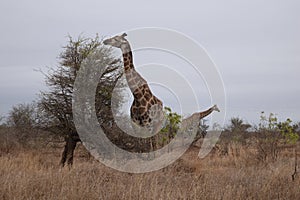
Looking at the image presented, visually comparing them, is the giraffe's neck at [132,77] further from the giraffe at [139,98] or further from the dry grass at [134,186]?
the dry grass at [134,186]

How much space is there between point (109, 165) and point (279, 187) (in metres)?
3.50

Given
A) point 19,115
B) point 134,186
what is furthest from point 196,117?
point 19,115

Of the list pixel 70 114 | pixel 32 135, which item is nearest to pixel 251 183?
pixel 70 114

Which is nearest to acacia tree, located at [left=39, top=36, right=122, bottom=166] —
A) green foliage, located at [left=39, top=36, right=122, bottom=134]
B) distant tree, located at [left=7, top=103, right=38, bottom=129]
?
green foliage, located at [left=39, top=36, right=122, bottom=134]

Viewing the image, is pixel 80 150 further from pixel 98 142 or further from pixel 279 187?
pixel 279 187

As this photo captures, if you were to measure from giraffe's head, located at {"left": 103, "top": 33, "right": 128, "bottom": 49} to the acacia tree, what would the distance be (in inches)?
56.4

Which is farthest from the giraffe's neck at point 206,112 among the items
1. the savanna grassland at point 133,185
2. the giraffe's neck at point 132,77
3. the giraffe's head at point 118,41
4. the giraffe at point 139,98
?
the giraffe's head at point 118,41

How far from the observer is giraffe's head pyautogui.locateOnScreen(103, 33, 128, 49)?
8062 millimetres

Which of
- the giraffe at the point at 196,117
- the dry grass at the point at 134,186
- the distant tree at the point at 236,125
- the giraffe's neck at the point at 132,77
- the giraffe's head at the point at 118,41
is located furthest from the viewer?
the distant tree at the point at 236,125

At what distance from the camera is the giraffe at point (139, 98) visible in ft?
26.7

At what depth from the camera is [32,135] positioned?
12.7 m

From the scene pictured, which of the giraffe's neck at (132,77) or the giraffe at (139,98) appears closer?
the giraffe at (139,98)

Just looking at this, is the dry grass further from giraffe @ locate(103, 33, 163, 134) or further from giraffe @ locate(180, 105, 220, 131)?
giraffe @ locate(180, 105, 220, 131)

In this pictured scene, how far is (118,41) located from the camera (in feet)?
26.9
